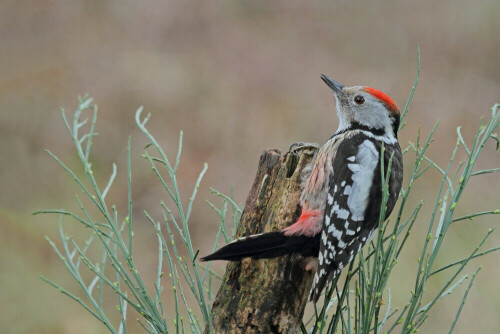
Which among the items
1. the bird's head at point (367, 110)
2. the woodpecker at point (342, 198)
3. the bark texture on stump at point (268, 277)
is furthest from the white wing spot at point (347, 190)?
the bird's head at point (367, 110)

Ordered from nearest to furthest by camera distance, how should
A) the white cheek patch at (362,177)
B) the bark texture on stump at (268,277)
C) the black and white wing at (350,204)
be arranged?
the bark texture on stump at (268,277), the black and white wing at (350,204), the white cheek patch at (362,177)

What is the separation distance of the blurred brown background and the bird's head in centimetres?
191

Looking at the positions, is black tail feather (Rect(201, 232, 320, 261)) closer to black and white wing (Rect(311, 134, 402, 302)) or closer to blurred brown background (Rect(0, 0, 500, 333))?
black and white wing (Rect(311, 134, 402, 302))

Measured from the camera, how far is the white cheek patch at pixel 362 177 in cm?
173

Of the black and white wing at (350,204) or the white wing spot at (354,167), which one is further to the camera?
the white wing spot at (354,167)

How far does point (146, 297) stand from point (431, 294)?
107 inches

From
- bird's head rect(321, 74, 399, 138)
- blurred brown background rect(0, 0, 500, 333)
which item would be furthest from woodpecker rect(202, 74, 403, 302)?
blurred brown background rect(0, 0, 500, 333)

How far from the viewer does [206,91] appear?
4711 mm

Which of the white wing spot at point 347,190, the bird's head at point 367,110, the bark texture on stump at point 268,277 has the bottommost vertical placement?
the bark texture on stump at point 268,277

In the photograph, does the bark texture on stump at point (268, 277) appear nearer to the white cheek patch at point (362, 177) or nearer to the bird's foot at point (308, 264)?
the bird's foot at point (308, 264)

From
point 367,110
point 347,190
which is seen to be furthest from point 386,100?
point 347,190

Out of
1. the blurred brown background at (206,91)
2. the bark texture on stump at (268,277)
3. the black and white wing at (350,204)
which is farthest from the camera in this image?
the blurred brown background at (206,91)

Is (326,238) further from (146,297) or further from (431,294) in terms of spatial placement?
(431,294)

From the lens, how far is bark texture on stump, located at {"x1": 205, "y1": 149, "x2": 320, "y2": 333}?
1.45m
